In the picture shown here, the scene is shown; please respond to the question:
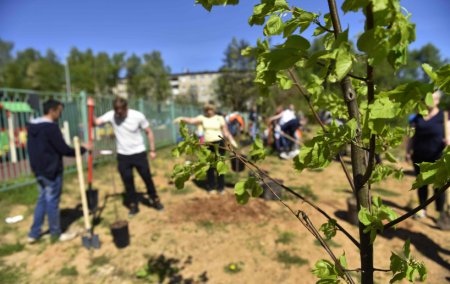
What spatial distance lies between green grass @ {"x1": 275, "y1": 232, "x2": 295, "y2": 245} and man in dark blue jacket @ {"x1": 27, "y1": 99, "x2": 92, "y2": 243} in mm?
2927

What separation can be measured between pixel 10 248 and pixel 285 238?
12.0 ft

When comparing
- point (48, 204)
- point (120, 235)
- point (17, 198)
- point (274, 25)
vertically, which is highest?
point (274, 25)

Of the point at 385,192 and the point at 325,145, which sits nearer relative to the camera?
the point at 325,145

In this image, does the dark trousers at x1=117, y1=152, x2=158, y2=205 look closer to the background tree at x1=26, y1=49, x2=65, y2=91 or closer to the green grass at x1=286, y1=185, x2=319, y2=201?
the green grass at x1=286, y1=185, x2=319, y2=201

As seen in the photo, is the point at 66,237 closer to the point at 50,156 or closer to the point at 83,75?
the point at 50,156

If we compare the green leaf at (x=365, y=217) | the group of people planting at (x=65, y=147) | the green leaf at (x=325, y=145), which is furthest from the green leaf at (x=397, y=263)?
the group of people planting at (x=65, y=147)

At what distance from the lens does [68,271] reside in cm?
360

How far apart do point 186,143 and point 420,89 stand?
85 cm

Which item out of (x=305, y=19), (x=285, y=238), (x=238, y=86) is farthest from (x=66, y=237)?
(x=238, y=86)

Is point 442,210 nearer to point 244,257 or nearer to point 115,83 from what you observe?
point 244,257

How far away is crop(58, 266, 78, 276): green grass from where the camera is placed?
11.7 ft

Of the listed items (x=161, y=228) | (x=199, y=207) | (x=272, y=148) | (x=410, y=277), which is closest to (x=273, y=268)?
(x=161, y=228)

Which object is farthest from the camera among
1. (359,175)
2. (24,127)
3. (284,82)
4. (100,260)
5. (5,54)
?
(5,54)

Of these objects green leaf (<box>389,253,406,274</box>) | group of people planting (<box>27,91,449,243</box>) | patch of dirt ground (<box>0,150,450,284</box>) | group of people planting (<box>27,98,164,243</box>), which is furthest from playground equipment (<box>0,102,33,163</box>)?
green leaf (<box>389,253,406,274</box>)
